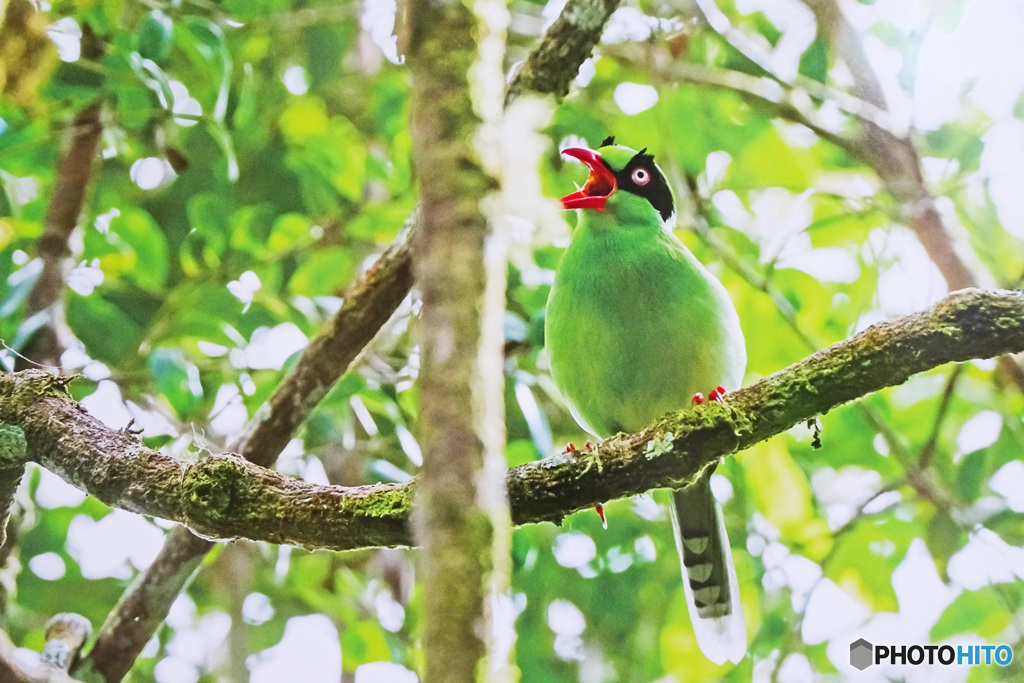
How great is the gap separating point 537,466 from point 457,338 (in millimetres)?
1047

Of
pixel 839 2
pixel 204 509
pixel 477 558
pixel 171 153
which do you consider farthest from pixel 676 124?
pixel 477 558

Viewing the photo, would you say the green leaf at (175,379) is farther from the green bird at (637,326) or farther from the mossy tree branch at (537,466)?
the green bird at (637,326)

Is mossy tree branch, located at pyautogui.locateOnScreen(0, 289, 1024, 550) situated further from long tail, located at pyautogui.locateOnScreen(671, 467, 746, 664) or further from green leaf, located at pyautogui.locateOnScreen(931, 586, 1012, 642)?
green leaf, located at pyautogui.locateOnScreen(931, 586, 1012, 642)

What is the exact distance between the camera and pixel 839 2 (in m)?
3.82

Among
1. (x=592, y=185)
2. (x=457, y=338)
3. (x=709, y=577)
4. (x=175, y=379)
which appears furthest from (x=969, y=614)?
(x=457, y=338)

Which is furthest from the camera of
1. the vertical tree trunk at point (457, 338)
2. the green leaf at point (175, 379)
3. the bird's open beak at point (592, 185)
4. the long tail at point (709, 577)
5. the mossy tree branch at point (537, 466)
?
the long tail at point (709, 577)

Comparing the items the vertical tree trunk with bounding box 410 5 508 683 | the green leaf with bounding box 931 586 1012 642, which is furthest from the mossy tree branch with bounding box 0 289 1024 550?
the green leaf with bounding box 931 586 1012 642

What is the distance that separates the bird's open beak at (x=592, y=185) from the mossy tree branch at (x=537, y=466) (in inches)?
52.5

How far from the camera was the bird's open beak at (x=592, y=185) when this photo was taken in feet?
10.8

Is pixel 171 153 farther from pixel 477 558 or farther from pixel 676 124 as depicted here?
pixel 477 558

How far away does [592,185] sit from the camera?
11.3 feet

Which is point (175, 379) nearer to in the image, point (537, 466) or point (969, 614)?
point (537, 466)

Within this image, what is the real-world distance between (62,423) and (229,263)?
4.42ft

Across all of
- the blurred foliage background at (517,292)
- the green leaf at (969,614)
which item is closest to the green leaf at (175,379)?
the blurred foliage background at (517,292)
